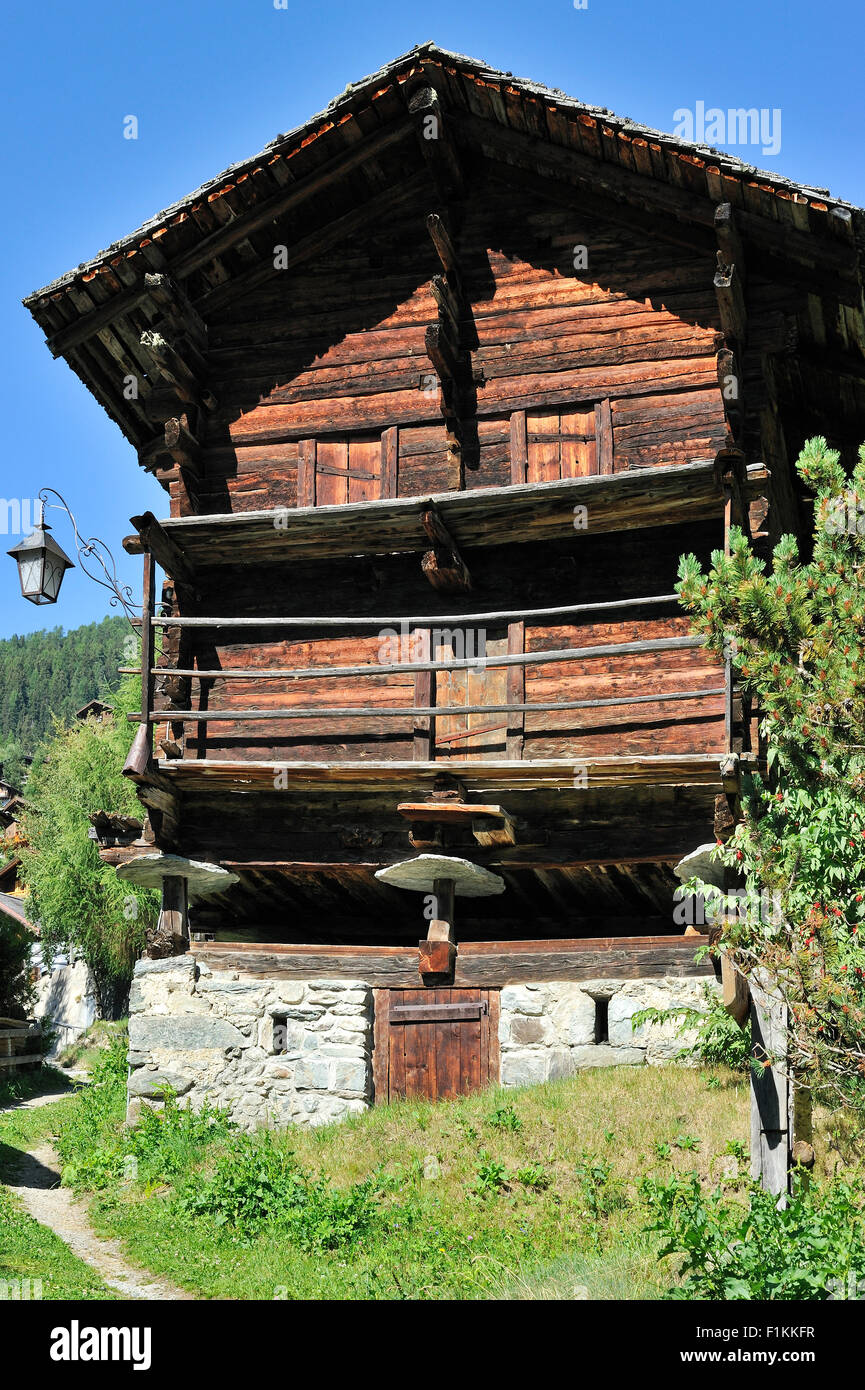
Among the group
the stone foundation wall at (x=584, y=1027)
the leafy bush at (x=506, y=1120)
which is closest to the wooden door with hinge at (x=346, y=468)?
the stone foundation wall at (x=584, y=1027)

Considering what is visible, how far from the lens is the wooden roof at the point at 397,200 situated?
1385cm

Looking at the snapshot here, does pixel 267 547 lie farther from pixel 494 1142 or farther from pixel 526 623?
pixel 494 1142

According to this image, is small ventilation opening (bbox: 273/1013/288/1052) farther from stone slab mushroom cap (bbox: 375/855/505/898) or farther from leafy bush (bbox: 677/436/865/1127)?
leafy bush (bbox: 677/436/865/1127)

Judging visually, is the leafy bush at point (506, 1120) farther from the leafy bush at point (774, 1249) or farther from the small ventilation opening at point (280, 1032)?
the leafy bush at point (774, 1249)

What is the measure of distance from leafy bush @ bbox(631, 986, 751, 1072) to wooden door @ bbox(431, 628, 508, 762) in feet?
10.6

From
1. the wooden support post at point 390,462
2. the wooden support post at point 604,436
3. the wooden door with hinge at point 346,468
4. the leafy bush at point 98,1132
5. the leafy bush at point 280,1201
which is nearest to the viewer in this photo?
the leafy bush at point 280,1201

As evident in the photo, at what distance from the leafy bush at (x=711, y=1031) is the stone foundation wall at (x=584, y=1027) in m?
0.15

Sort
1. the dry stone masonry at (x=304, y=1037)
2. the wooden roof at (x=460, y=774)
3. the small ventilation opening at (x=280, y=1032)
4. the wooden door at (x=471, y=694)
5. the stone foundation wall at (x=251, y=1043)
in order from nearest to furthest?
the wooden roof at (x=460, y=774)
the dry stone masonry at (x=304, y=1037)
the stone foundation wall at (x=251, y=1043)
the small ventilation opening at (x=280, y=1032)
the wooden door at (x=471, y=694)

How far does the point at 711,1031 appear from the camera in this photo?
12.7m

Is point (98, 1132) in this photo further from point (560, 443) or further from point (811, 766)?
point (811, 766)

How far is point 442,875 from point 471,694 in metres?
2.02

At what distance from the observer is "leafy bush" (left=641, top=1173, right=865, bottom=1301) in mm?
6949

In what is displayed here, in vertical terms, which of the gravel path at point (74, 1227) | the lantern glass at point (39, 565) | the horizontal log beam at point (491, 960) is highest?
the lantern glass at point (39, 565)

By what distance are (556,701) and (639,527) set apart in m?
2.03
